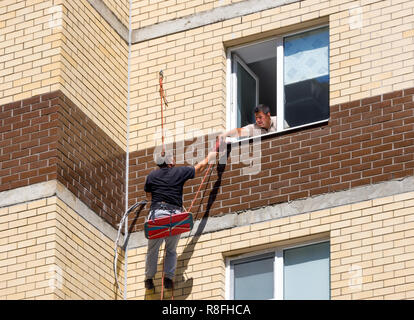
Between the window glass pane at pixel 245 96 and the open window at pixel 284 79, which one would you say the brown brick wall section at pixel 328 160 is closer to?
the open window at pixel 284 79

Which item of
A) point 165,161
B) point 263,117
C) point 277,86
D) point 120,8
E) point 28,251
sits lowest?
point 28,251

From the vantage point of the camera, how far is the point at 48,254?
17438 mm

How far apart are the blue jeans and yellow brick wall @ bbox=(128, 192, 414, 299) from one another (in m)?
0.22

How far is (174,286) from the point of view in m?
18.4

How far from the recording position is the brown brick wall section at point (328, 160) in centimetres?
1800

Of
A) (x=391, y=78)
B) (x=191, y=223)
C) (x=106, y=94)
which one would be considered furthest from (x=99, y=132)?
(x=391, y=78)

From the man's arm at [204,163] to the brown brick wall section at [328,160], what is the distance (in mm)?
164

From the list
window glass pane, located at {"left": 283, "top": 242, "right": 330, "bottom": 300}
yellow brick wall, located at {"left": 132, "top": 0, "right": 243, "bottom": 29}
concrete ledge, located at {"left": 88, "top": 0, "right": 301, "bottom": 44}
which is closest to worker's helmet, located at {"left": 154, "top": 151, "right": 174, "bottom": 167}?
window glass pane, located at {"left": 283, "top": 242, "right": 330, "bottom": 300}

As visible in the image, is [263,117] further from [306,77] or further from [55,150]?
[55,150]

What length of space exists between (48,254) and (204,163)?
103 inches

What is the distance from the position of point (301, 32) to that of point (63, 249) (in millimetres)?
4684

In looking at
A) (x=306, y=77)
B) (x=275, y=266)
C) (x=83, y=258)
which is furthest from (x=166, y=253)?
(x=306, y=77)

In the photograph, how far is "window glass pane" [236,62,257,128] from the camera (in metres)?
19.8

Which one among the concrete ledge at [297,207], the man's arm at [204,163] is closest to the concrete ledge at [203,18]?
the man's arm at [204,163]
